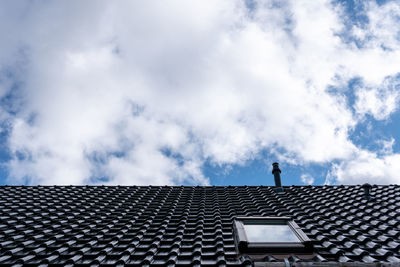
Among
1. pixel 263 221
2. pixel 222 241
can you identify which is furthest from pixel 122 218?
pixel 263 221

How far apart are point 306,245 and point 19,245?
494cm

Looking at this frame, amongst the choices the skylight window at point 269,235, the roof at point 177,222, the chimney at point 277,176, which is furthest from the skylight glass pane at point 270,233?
the chimney at point 277,176

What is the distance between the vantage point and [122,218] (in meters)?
6.60

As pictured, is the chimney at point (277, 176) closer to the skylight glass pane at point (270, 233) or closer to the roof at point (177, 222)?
the roof at point (177, 222)

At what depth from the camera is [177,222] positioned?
20.5 ft

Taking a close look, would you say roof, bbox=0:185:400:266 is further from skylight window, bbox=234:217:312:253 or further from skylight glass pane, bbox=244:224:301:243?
skylight glass pane, bbox=244:224:301:243

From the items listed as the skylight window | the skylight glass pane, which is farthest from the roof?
the skylight glass pane

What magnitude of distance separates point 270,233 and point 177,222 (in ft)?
6.92

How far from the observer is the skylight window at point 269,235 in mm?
4469

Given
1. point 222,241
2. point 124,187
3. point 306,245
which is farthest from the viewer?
point 124,187

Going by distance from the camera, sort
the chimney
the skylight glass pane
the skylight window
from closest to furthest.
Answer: the skylight window < the skylight glass pane < the chimney

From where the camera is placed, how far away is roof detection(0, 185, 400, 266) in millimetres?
4488

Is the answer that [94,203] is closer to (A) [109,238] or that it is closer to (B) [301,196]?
(A) [109,238]

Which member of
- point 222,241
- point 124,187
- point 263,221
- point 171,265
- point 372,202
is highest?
point 124,187
